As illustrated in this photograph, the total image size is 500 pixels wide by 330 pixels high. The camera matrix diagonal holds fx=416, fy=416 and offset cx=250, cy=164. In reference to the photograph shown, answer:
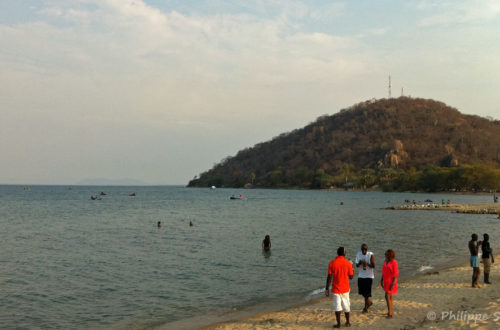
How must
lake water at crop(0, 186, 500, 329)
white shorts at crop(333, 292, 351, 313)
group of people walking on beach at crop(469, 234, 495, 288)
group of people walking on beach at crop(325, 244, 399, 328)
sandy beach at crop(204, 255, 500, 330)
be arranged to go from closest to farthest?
group of people walking on beach at crop(325, 244, 399, 328), white shorts at crop(333, 292, 351, 313), sandy beach at crop(204, 255, 500, 330), group of people walking on beach at crop(469, 234, 495, 288), lake water at crop(0, 186, 500, 329)

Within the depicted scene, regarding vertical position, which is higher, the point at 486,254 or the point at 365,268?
the point at 365,268

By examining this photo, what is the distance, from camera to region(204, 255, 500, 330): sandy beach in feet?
40.5

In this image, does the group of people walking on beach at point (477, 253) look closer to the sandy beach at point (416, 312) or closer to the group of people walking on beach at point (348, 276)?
the sandy beach at point (416, 312)

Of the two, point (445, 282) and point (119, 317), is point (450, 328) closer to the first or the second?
point (445, 282)

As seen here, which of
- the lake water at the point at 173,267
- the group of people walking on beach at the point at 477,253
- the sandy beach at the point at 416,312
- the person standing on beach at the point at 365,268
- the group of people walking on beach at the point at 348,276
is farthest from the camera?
the lake water at the point at 173,267

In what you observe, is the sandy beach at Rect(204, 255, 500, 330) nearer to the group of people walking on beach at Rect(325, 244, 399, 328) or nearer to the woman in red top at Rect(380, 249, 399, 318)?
the group of people walking on beach at Rect(325, 244, 399, 328)

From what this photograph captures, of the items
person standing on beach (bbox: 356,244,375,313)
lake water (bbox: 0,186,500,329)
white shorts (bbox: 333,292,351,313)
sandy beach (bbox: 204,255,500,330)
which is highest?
person standing on beach (bbox: 356,244,375,313)

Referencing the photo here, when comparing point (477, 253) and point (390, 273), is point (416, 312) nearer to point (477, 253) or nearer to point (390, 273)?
point (390, 273)

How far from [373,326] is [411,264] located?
1549cm

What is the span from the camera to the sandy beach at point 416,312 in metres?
12.4

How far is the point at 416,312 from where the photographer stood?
1379cm

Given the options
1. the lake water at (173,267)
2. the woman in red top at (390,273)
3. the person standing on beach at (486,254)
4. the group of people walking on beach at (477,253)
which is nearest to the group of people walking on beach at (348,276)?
the woman in red top at (390,273)

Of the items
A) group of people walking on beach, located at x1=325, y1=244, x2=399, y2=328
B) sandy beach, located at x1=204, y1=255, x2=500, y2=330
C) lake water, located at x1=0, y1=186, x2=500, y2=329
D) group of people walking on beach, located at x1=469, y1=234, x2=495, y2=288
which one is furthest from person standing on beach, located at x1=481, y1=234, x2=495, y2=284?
lake water, located at x1=0, y1=186, x2=500, y2=329

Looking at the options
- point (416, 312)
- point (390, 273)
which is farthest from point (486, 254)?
point (390, 273)
